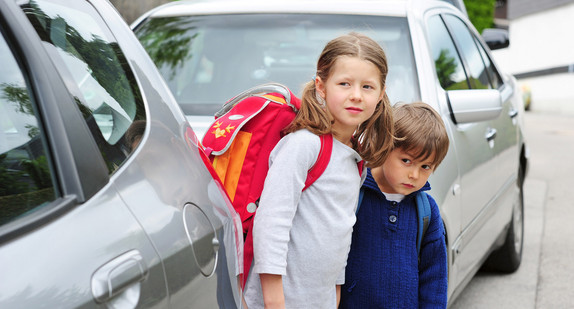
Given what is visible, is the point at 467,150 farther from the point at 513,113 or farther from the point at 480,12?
the point at 480,12

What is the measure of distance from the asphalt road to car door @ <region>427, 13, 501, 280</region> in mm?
701

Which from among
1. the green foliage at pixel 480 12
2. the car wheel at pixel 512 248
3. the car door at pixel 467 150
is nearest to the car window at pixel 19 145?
the car door at pixel 467 150

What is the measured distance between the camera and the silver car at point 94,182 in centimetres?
118

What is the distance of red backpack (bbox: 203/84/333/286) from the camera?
1.97m

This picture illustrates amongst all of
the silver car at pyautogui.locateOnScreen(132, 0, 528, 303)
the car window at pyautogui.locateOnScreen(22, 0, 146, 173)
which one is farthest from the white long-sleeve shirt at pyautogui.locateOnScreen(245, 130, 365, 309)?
the silver car at pyautogui.locateOnScreen(132, 0, 528, 303)

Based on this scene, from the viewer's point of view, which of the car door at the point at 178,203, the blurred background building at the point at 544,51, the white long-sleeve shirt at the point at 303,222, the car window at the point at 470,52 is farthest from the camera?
the blurred background building at the point at 544,51

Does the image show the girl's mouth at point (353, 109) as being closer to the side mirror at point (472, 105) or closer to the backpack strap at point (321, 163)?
the backpack strap at point (321, 163)

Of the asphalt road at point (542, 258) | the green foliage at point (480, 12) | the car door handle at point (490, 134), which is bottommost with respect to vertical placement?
the green foliage at point (480, 12)

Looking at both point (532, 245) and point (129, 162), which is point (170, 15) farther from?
point (532, 245)

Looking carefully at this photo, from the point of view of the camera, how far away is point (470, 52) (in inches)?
180

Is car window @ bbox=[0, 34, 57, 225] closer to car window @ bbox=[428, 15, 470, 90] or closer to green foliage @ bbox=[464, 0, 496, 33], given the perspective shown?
car window @ bbox=[428, 15, 470, 90]

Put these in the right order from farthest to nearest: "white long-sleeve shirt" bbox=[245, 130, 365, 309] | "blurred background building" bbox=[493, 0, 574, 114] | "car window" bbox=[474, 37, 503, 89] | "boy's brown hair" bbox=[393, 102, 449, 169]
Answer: "blurred background building" bbox=[493, 0, 574, 114] → "car window" bbox=[474, 37, 503, 89] → "boy's brown hair" bbox=[393, 102, 449, 169] → "white long-sleeve shirt" bbox=[245, 130, 365, 309]

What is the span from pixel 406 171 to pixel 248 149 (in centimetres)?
62

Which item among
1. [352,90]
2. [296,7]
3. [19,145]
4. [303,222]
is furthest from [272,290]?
[296,7]
